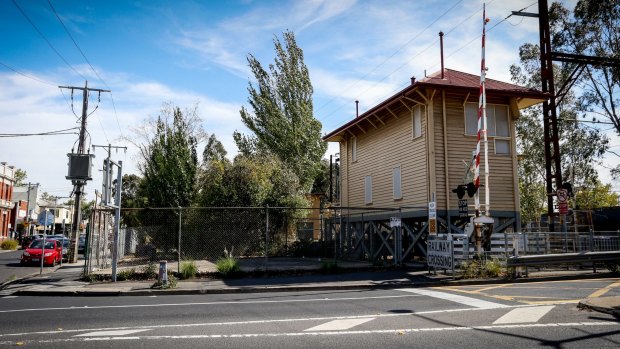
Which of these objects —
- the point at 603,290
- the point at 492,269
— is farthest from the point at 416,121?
the point at 603,290

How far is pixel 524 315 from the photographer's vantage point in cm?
823

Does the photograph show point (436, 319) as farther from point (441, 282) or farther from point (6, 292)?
point (6, 292)

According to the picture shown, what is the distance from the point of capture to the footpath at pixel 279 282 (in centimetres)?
1281

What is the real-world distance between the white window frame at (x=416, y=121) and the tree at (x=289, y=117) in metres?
17.4

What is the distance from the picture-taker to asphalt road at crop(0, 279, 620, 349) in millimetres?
6418

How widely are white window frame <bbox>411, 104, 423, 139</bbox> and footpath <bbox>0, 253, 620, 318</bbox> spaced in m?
6.07

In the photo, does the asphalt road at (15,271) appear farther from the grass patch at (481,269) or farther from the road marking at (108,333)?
the grass patch at (481,269)

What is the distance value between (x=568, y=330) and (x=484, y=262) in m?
8.41

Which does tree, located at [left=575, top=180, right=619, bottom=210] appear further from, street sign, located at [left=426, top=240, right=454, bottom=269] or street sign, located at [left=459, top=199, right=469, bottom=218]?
street sign, located at [left=426, top=240, right=454, bottom=269]

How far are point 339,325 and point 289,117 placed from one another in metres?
31.3

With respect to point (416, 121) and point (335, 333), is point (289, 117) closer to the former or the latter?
point (416, 121)

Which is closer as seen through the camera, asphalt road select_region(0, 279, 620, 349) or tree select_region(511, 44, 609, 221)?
asphalt road select_region(0, 279, 620, 349)

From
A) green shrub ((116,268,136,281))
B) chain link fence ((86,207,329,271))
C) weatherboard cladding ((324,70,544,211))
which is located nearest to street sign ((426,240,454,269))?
weatherboard cladding ((324,70,544,211))

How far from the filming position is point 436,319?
7992 mm
